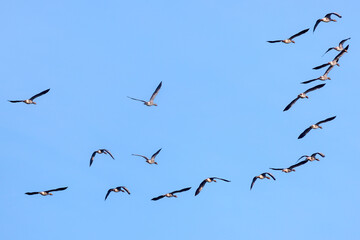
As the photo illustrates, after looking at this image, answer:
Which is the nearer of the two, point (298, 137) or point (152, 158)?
point (298, 137)

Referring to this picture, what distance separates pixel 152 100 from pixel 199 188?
39.5 feet

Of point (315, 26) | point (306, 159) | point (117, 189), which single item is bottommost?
point (117, 189)

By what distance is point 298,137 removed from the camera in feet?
288

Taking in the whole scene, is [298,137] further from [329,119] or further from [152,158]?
[152,158]

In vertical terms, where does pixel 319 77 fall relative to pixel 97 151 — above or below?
above

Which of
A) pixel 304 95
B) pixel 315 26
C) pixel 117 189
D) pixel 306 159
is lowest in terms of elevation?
pixel 117 189

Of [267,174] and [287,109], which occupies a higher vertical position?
[287,109]

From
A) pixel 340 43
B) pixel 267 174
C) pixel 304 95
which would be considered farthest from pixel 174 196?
pixel 340 43

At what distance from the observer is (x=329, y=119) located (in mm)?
86938

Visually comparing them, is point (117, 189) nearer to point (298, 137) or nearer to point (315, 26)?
point (298, 137)

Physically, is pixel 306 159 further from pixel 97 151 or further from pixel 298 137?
pixel 97 151

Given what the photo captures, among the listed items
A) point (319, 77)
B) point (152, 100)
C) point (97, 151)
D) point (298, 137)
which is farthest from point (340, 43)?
point (97, 151)

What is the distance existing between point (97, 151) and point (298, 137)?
20284mm

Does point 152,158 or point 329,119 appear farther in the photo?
point 152,158
